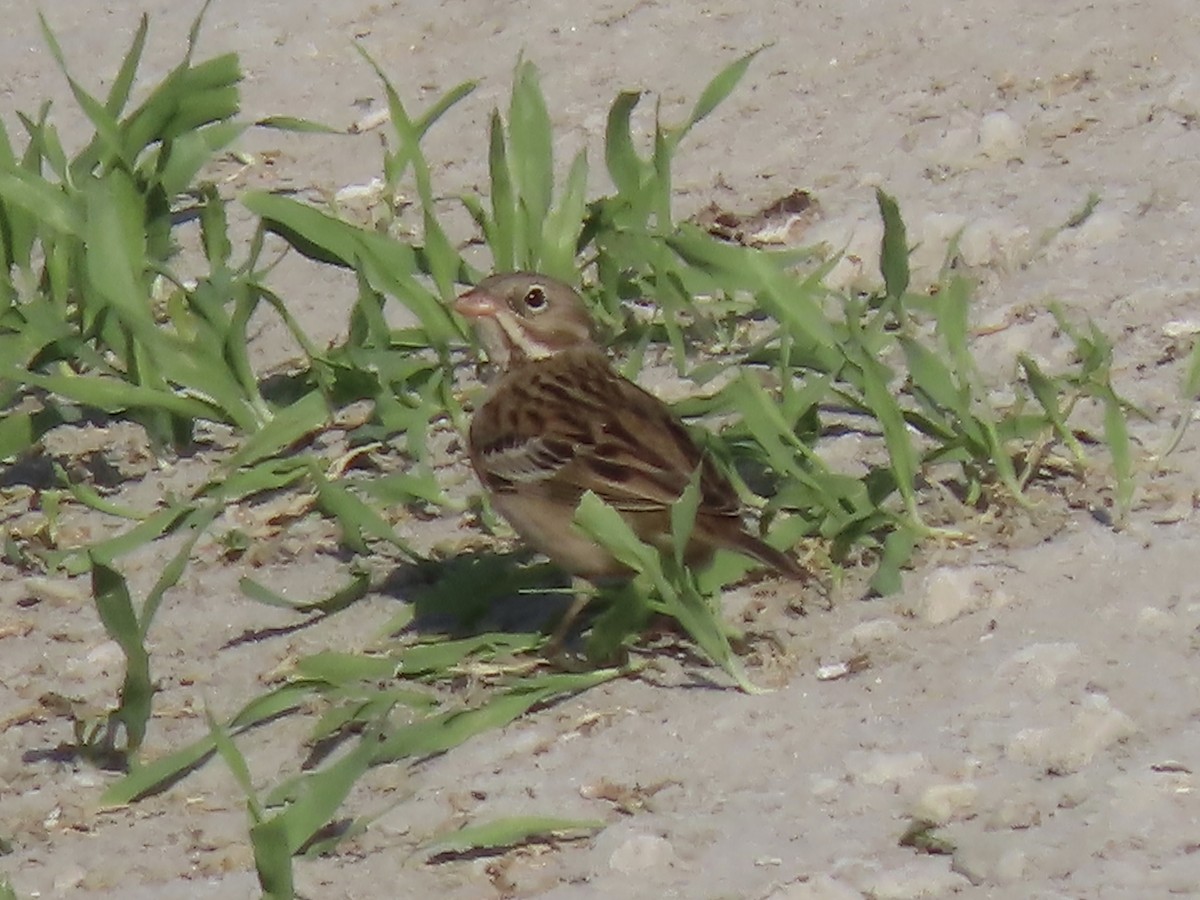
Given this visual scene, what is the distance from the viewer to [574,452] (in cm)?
586

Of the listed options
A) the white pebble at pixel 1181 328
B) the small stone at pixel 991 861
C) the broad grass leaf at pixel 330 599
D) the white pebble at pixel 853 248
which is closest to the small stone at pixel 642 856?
the small stone at pixel 991 861

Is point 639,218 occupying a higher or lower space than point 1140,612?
higher

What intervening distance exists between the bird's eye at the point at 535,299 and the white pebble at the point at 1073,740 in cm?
228

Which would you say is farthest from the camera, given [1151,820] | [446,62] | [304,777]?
[446,62]

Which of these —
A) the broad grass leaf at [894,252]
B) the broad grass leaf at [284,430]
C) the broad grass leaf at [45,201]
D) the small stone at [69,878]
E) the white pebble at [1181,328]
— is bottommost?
the small stone at [69,878]

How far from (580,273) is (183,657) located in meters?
1.93

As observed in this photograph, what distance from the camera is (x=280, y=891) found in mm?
4379

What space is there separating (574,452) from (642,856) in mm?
1587

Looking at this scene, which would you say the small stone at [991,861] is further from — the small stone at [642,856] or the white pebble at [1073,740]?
the small stone at [642,856]

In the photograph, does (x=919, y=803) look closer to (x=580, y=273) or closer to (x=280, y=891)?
(x=280, y=891)

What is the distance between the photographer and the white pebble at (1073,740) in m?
4.57

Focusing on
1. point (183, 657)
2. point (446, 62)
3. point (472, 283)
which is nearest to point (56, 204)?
point (472, 283)

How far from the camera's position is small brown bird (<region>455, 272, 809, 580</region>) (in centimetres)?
556

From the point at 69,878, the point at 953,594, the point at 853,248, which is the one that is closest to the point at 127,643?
the point at 69,878
